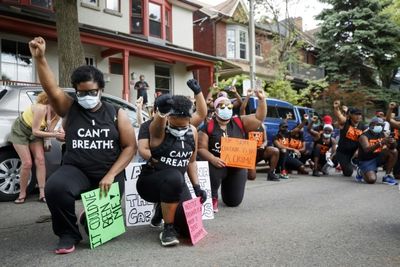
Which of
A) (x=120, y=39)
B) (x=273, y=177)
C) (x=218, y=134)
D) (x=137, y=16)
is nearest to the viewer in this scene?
(x=218, y=134)

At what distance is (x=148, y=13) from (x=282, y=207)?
1542 centimetres

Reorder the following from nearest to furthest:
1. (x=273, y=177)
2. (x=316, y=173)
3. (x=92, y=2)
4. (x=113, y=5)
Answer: (x=273, y=177) < (x=316, y=173) < (x=92, y=2) < (x=113, y=5)

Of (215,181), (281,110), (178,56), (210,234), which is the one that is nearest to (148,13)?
(178,56)

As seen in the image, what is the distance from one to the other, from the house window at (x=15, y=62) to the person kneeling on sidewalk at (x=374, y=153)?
1110cm

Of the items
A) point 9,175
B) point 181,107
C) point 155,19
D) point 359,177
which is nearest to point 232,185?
point 181,107

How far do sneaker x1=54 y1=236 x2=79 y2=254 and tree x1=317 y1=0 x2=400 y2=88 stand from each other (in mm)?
25114

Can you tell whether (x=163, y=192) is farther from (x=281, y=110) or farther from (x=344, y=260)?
(x=281, y=110)

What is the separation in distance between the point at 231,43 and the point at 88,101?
22.8m

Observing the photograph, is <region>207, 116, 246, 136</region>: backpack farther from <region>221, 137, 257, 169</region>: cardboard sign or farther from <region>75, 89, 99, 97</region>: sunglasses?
<region>75, 89, 99, 97</region>: sunglasses

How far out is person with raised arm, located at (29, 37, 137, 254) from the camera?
11.9 feet

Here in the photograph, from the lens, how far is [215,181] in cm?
555

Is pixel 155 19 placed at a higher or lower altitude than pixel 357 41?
lower

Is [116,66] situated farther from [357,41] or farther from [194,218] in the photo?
[357,41]

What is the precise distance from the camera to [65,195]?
3.58 meters
